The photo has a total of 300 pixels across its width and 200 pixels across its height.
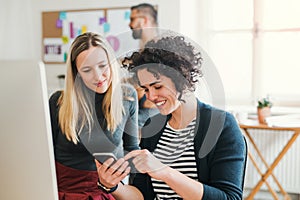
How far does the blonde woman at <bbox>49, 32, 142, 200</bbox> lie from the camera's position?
51.5 inches

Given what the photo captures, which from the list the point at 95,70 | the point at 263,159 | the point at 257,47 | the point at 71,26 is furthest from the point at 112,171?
the point at 71,26

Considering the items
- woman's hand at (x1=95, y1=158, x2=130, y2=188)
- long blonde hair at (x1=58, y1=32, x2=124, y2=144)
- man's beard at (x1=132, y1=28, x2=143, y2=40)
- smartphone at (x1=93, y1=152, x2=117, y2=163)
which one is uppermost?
man's beard at (x1=132, y1=28, x2=143, y2=40)

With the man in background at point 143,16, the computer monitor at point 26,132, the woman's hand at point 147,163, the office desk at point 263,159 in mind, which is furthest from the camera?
the man in background at point 143,16

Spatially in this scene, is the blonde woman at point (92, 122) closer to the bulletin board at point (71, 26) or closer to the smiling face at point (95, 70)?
the smiling face at point (95, 70)

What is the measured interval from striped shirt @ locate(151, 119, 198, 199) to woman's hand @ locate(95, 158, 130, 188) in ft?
0.33

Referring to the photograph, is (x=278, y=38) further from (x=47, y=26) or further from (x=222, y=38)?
(x=47, y=26)

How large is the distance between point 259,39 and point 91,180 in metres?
2.73

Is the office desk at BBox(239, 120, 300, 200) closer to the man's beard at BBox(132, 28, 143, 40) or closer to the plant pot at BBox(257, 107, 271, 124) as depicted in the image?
the plant pot at BBox(257, 107, 271, 124)

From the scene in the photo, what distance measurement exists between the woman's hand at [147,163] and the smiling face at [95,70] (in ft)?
0.76

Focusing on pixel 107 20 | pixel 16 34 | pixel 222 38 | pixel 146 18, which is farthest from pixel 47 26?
pixel 222 38

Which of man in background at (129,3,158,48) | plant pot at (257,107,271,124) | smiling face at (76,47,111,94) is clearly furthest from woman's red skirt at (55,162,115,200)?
man in background at (129,3,158,48)

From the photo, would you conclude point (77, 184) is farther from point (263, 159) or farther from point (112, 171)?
point (263, 159)

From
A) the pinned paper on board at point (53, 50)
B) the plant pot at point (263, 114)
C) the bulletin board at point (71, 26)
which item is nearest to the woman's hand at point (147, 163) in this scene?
the plant pot at point (263, 114)

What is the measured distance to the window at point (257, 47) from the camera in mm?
3723
